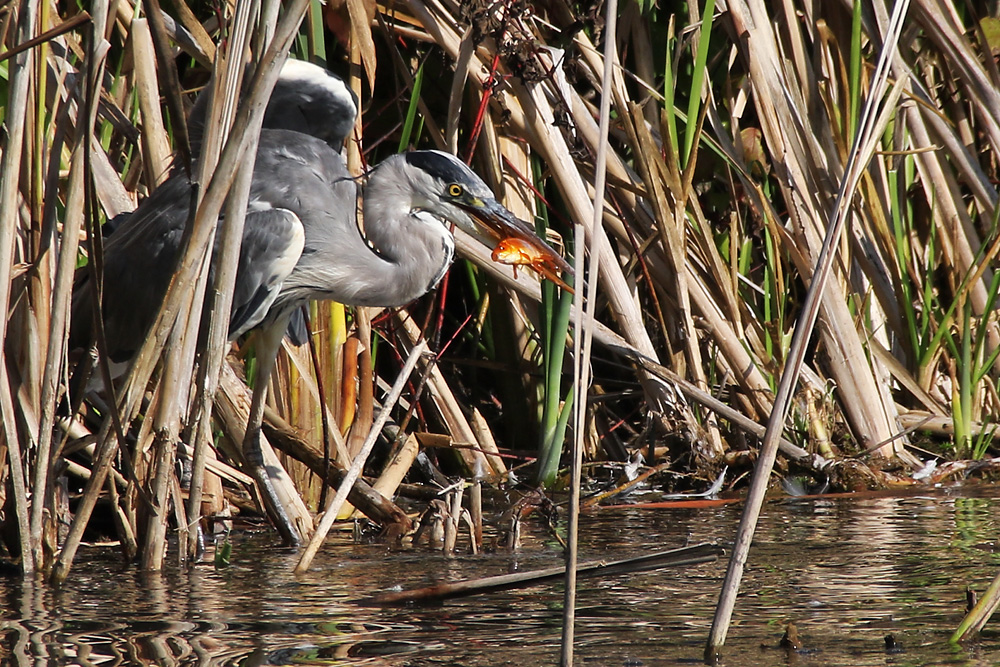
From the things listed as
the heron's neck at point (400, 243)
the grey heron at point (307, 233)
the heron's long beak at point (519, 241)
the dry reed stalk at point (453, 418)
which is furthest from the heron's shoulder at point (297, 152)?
the dry reed stalk at point (453, 418)

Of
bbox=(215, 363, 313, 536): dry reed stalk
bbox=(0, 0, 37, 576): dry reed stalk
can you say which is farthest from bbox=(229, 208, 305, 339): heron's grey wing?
bbox=(0, 0, 37, 576): dry reed stalk

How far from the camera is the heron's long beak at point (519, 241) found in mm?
3113

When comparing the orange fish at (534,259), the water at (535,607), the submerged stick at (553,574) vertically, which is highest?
the orange fish at (534,259)

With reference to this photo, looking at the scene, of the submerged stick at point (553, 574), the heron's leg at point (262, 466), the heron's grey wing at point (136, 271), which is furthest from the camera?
the heron's grey wing at point (136, 271)

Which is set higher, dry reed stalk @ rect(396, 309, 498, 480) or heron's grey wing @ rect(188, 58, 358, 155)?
heron's grey wing @ rect(188, 58, 358, 155)

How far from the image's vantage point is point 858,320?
12.0ft

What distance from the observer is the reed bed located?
3.21 meters

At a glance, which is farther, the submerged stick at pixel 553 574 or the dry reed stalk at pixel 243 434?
the dry reed stalk at pixel 243 434

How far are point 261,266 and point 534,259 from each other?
2.24 feet

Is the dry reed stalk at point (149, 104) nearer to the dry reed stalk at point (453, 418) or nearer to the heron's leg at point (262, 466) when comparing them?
the heron's leg at point (262, 466)

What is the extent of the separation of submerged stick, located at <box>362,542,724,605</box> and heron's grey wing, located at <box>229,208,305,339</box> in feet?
3.63

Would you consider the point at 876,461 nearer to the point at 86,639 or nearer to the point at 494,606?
the point at 494,606

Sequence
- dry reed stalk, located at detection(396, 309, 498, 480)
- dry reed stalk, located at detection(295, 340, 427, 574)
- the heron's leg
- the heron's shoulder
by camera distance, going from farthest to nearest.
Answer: dry reed stalk, located at detection(396, 309, 498, 480), the heron's shoulder, the heron's leg, dry reed stalk, located at detection(295, 340, 427, 574)

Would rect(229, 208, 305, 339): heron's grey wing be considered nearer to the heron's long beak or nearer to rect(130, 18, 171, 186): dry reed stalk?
rect(130, 18, 171, 186): dry reed stalk
